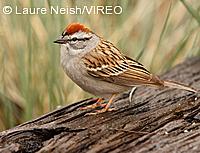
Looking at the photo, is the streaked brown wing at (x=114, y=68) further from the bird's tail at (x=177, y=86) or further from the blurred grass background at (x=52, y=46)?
the blurred grass background at (x=52, y=46)

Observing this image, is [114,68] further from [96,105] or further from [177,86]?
[177,86]

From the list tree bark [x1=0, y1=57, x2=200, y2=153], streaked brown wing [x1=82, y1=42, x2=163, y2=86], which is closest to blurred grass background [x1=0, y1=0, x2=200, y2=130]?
streaked brown wing [x1=82, y1=42, x2=163, y2=86]

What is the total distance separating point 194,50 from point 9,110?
120cm

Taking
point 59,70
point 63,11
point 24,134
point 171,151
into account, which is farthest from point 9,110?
point 171,151

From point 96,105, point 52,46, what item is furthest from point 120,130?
point 52,46

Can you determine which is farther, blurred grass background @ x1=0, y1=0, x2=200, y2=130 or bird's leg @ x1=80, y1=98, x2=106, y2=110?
blurred grass background @ x1=0, y1=0, x2=200, y2=130

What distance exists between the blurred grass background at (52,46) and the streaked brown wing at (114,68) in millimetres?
386

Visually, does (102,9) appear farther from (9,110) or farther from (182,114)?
(182,114)

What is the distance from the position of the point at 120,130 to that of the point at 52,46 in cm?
135

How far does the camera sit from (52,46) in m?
3.71

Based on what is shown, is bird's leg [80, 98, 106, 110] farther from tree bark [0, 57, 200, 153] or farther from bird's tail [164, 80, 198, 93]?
bird's tail [164, 80, 198, 93]

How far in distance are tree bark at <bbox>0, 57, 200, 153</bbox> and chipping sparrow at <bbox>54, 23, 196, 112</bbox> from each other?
81mm

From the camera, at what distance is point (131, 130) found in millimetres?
2467

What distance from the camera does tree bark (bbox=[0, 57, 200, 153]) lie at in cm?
231
